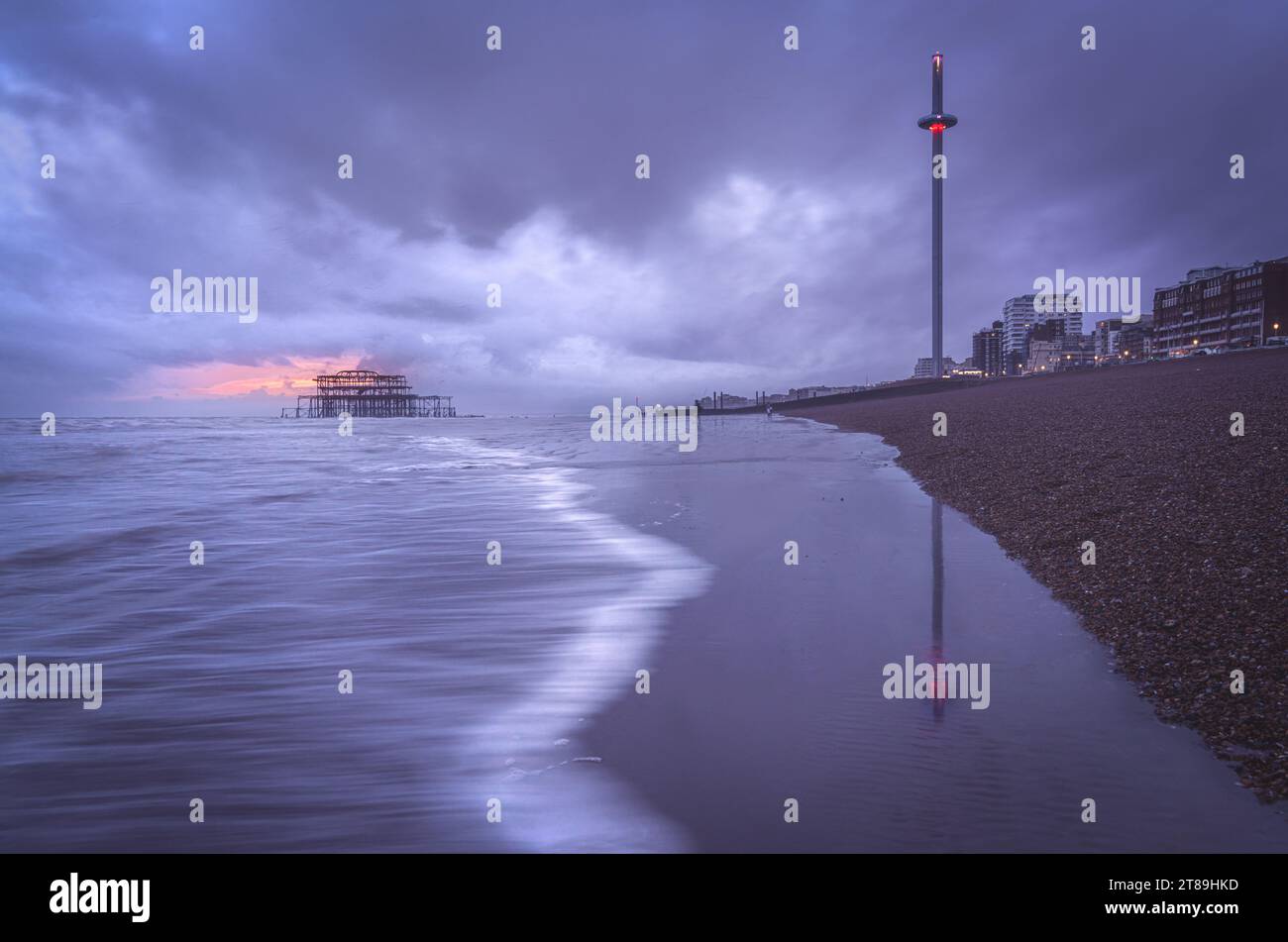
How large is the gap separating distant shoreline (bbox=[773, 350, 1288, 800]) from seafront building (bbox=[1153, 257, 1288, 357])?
10704cm

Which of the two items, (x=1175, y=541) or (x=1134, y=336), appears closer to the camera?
(x=1175, y=541)

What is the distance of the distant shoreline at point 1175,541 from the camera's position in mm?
4859

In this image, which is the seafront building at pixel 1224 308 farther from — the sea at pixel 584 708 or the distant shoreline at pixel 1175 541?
the sea at pixel 584 708

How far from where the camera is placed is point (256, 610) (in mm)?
8781

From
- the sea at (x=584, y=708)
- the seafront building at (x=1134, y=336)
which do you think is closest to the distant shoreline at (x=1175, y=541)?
the sea at (x=584, y=708)

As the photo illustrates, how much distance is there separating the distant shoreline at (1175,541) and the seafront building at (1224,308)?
10704cm

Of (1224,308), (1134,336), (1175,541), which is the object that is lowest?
(1175,541)

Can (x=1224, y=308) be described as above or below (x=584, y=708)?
above

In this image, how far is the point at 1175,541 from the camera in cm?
770

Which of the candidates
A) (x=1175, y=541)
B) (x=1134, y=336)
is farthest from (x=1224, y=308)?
(x=1175, y=541)

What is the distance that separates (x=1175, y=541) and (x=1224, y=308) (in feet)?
488

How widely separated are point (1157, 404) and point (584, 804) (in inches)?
990

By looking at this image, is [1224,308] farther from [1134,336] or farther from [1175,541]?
[1175,541]

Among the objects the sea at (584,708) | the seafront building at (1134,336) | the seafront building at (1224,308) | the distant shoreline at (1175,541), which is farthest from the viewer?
the seafront building at (1134,336)
